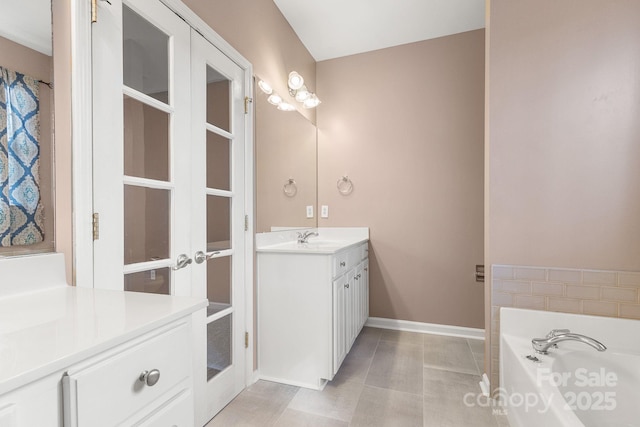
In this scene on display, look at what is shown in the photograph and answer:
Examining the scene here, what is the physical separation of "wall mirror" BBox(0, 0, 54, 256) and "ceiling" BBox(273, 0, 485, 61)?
5.85ft

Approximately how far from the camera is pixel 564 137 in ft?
5.24

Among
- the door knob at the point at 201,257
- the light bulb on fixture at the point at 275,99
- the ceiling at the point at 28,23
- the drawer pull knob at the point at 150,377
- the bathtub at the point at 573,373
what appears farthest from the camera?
the light bulb on fixture at the point at 275,99

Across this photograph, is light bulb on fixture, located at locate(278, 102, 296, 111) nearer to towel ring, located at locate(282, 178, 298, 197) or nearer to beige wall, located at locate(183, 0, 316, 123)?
beige wall, located at locate(183, 0, 316, 123)

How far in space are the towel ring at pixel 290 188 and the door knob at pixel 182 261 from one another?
3.45ft

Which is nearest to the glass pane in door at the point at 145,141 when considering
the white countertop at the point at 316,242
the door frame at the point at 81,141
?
the door frame at the point at 81,141

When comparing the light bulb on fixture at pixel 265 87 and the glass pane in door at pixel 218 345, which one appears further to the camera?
the light bulb on fixture at pixel 265 87

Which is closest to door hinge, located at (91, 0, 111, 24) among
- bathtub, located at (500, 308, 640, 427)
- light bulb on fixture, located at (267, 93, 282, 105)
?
light bulb on fixture, located at (267, 93, 282, 105)

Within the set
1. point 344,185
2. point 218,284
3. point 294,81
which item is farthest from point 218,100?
point 344,185

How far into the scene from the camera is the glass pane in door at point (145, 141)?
3.84 feet

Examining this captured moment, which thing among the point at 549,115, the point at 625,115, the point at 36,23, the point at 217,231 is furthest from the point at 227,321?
the point at 625,115

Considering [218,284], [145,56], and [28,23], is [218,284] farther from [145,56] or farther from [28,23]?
[28,23]

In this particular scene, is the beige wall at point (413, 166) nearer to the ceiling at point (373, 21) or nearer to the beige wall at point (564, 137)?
the ceiling at point (373, 21)

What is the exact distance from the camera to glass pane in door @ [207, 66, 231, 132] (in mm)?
1601

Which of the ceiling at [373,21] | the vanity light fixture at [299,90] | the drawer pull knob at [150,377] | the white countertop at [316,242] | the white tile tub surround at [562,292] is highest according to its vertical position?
the ceiling at [373,21]
